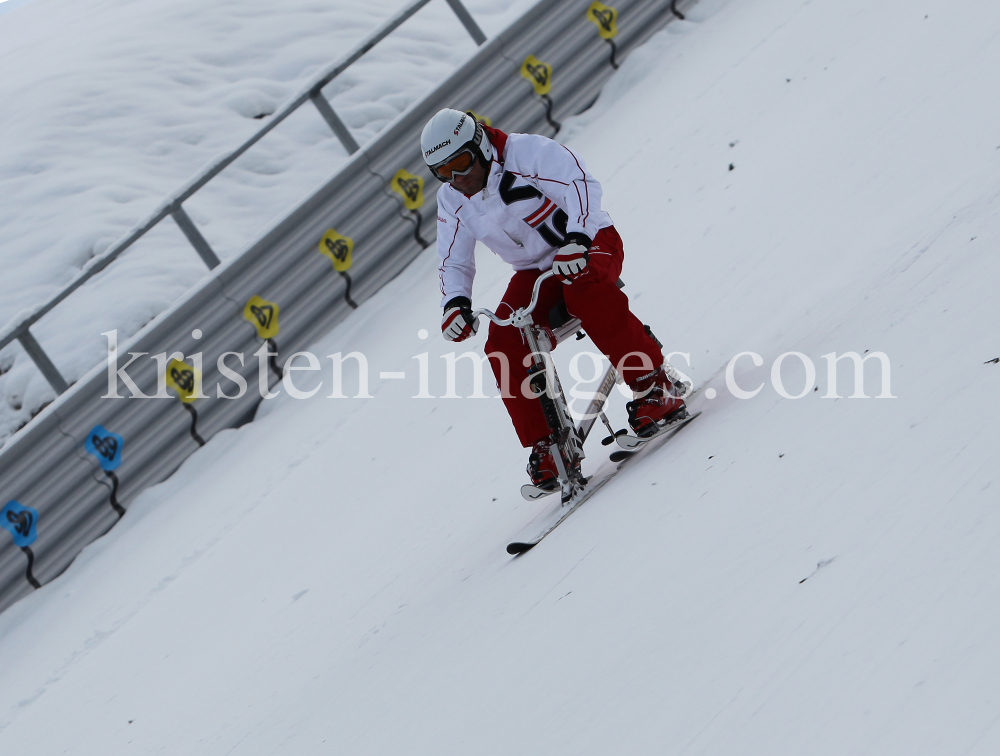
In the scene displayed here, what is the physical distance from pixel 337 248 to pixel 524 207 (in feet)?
12.5

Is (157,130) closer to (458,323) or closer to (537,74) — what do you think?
(537,74)

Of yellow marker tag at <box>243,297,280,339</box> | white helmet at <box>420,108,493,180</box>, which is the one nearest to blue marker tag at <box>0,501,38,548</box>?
yellow marker tag at <box>243,297,280,339</box>

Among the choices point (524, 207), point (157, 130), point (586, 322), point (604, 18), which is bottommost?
point (586, 322)

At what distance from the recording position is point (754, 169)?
259 inches

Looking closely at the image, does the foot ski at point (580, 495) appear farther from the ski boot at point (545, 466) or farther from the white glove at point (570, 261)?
the white glove at point (570, 261)

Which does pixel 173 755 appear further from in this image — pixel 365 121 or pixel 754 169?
pixel 365 121

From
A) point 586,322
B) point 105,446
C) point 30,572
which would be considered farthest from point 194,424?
point 586,322

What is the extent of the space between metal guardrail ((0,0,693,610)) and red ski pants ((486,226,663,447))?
3386 millimetres

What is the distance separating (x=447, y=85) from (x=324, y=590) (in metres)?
5.04

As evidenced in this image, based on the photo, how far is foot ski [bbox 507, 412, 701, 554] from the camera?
3898mm

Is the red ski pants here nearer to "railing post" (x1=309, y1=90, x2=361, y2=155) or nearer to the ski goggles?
the ski goggles

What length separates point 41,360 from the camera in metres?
6.50

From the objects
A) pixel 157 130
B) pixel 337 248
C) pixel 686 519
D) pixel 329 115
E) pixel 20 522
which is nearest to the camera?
pixel 686 519

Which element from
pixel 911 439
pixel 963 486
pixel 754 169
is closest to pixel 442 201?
pixel 911 439
